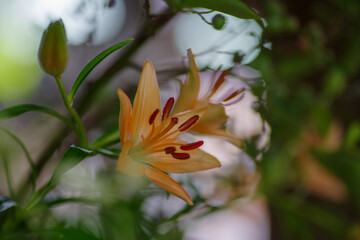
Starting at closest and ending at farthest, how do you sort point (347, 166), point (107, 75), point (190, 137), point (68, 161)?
point (68, 161)
point (107, 75)
point (190, 137)
point (347, 166)

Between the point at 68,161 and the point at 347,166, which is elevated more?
the point at 68,161

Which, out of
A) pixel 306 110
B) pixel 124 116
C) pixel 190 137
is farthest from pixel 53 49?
pixel 306 110

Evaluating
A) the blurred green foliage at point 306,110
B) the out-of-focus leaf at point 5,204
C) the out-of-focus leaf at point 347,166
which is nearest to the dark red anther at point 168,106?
the out-of-focus leaf at point 5,204

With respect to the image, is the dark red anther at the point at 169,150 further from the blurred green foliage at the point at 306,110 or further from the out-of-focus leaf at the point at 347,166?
the out-of-focus leaf at the point at 347,166

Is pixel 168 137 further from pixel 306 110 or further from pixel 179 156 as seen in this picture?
pixel 306 110

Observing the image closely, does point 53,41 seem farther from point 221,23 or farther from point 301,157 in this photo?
point 301,157

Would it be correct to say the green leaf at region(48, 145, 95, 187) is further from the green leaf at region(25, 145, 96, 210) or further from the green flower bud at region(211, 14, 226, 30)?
the green flower bud at region(211, 14, 226, 30)

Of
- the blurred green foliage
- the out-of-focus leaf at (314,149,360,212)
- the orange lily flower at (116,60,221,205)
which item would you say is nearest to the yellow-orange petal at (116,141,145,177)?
the orange lily flower at (116,60,221,205)

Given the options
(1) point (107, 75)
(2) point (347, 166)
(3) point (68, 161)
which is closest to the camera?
(3) point (68, 161)
